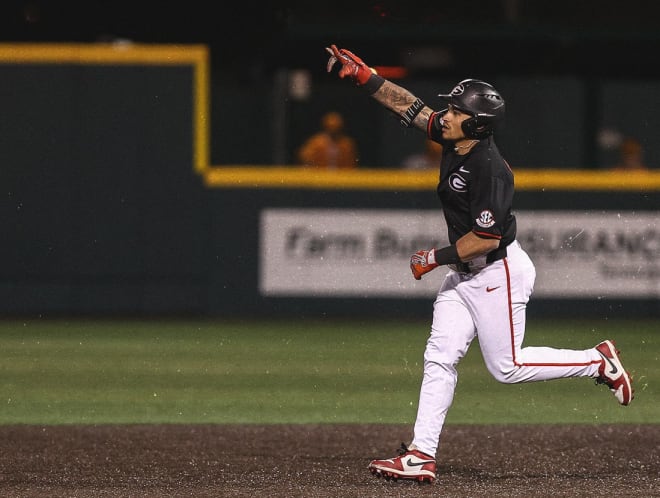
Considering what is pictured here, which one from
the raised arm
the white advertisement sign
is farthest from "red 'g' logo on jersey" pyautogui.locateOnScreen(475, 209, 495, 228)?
the white advertisement sign

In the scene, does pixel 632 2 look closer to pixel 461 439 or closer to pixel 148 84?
pixel 148 84

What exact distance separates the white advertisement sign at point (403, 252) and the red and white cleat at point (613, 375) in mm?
6368

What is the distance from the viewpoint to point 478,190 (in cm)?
704

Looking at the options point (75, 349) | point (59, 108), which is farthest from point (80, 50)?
point (75, 349)

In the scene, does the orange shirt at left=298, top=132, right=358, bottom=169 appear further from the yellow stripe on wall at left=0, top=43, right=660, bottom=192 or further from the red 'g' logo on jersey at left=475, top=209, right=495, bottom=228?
the red 'g' logo on jersey at left=475, top=209, right=495, bottom=228

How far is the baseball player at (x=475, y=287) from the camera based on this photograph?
704 cm

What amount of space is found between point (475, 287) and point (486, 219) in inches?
Result: 15.9

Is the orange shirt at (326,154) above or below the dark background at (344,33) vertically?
A: below

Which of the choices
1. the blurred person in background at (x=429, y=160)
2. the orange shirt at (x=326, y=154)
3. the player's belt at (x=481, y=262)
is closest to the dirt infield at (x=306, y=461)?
the player's belt at (x=481, y=262)

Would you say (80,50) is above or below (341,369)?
above

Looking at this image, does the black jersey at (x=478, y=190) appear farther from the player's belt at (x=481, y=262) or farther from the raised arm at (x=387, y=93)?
the raised arm at (x=387, y=93)

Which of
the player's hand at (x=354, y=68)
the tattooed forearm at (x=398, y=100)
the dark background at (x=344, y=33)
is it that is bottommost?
the tattooed forearm at (x=398, y=100)

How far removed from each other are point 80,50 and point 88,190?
1.41 meters

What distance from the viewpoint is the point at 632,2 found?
81.0 ft
